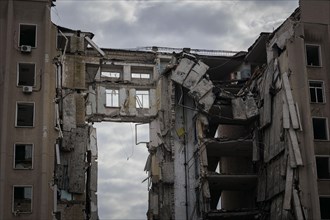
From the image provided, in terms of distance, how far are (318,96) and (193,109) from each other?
12.9 metres

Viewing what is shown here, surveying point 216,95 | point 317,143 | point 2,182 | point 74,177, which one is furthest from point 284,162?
point 2,182

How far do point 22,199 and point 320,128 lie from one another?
→ 790 inches

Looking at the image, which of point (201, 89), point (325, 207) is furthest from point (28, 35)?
point (325, 207)

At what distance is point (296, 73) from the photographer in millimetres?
42344

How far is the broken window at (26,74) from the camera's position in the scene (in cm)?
4025

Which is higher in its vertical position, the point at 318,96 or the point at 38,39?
the point at 38,39

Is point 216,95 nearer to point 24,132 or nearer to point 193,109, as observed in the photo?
point 193,109

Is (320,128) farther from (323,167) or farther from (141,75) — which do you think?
(141,75)

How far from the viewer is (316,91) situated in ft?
139

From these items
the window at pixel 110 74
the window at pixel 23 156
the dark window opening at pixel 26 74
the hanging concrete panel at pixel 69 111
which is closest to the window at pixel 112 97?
the window at pixel 110 74

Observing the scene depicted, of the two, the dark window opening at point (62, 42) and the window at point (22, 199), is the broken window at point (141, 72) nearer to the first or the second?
the dark window opening at point (62, 42)

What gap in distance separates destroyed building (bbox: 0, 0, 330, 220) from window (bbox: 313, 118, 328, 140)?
4.0 inches

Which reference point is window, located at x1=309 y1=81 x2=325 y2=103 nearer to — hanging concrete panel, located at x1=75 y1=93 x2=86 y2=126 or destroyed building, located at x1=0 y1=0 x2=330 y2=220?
destroyed building, located at x1=0 y1=0 x2=330 y2=220

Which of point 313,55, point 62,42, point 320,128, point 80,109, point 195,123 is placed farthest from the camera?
point 195,123
